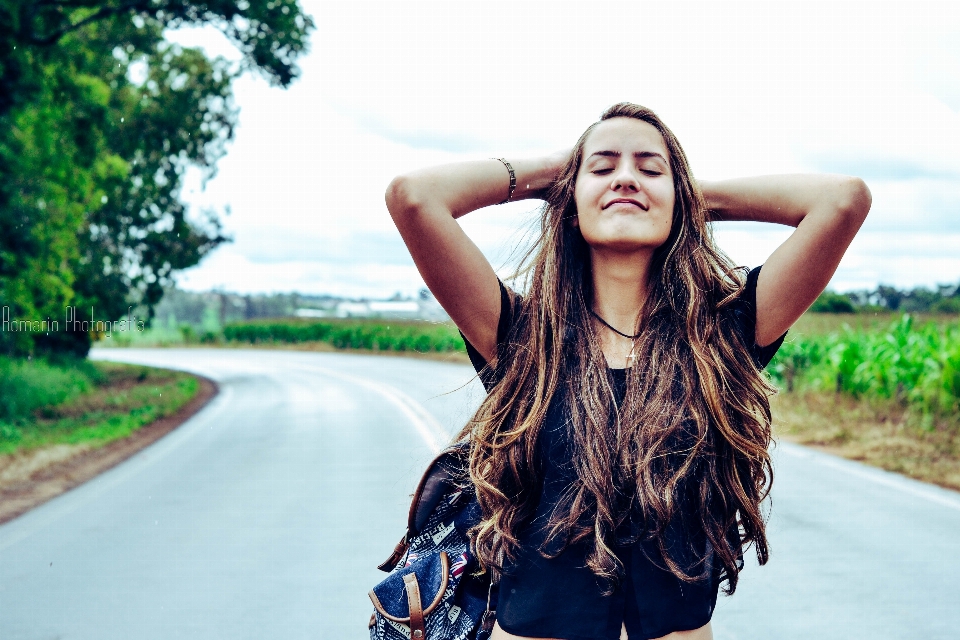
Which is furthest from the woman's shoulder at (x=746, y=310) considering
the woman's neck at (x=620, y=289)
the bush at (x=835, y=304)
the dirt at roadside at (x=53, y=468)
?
the bush at (x=835, y=304)

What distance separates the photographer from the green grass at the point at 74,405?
12.5 m

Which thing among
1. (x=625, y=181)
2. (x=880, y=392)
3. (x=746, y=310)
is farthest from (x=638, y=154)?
(x=880, y=392)

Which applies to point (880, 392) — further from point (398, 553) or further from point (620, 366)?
point (398, 553)

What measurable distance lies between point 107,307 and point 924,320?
15.6 metres

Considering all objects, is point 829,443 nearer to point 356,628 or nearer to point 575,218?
point 356,628

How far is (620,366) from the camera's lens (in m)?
2.02

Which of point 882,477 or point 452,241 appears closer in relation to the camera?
point 452,241

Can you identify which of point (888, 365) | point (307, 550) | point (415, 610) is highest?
point (888, 365)

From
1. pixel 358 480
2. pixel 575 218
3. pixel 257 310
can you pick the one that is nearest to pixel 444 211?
pixel 575 218

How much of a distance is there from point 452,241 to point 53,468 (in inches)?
381

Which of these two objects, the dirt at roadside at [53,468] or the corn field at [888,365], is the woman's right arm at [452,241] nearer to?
the dirt at roadside at [53,468]

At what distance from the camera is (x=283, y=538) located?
6.49 m

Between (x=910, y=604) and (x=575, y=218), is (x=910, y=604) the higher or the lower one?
the lower one

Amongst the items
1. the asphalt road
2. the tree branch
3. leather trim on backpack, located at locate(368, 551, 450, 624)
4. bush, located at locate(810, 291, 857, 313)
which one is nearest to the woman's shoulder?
the asphalt road
